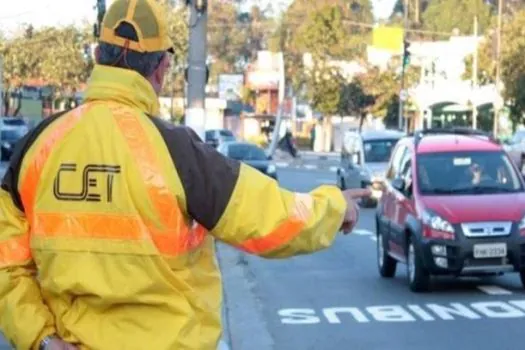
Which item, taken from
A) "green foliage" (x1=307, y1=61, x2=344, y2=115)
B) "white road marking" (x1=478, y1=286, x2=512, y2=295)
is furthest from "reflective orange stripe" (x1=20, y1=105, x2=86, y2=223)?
"green foliage" (x1=307, y1=61, x2=344, y2=115)

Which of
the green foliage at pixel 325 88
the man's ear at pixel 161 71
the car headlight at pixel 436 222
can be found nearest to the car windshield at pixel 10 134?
the green foliage at pixel 325 88

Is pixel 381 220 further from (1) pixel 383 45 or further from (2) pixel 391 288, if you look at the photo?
(1) pixel 383 45

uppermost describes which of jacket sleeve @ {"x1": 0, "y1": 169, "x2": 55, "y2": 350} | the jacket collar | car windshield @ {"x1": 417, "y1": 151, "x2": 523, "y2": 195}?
the jacket collar

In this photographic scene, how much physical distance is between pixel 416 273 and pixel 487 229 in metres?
0.98

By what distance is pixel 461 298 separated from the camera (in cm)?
1622

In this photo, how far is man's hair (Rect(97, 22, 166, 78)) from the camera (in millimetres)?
4180

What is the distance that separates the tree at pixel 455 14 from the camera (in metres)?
113

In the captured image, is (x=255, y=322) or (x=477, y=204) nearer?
(x=255, y=322)

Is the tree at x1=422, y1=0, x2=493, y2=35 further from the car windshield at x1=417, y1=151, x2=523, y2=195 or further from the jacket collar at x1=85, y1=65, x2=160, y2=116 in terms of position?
the jacket collar at x1=85, y1=65, x2=160, y2=116

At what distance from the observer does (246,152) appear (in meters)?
45.1

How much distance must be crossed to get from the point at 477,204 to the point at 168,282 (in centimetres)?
1305

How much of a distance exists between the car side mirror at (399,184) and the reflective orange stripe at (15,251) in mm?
13787

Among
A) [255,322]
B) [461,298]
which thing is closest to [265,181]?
[255,322]

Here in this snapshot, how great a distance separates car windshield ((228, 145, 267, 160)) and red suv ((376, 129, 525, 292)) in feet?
82.7
